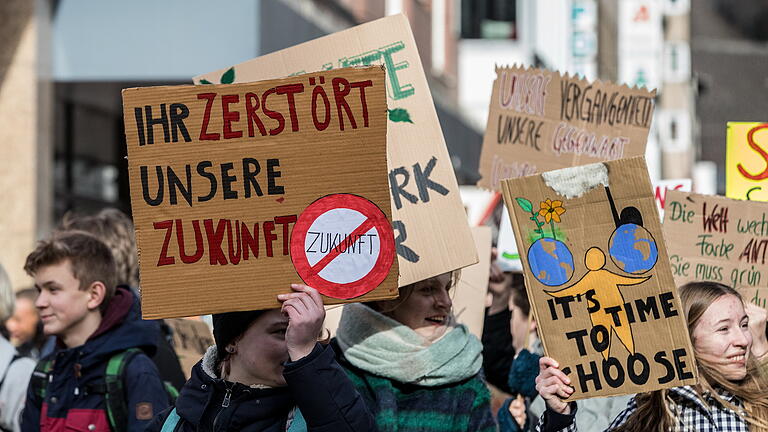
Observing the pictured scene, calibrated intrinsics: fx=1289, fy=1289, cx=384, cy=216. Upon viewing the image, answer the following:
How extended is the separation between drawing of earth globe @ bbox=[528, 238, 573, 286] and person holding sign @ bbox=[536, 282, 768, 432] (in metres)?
0.61

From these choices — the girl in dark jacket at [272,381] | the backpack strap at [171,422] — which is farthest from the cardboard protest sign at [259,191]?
the backpack strap at [171,422]

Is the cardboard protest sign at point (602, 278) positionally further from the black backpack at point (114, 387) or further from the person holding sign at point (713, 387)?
the black backpack at point (114, 387)

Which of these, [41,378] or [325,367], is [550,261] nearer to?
[325,367]

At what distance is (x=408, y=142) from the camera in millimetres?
4285

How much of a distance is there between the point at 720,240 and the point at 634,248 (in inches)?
68.9

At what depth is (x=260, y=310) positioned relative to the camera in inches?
137

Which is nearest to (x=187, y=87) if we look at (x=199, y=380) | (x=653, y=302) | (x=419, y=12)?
(x=199, y=380)

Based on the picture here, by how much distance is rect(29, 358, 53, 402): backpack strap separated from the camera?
15.5ft

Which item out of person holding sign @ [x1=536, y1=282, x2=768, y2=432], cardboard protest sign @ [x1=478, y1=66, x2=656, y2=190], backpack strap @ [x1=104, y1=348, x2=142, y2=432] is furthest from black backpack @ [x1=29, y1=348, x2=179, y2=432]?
cardboard protest sign @ [x1=478, y1=66, x2=656, y2=190]

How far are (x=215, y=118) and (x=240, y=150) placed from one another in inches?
4.3

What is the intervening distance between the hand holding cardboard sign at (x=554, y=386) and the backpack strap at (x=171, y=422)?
1043 mm

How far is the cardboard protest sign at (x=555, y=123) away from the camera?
5.96 meters

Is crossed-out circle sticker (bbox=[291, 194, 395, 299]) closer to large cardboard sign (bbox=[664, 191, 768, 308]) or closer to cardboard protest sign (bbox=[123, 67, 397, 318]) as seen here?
cardboard protest sign (bbox=[123, 67, 397, 318])

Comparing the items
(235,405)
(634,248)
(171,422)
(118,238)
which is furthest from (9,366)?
(634,248)
